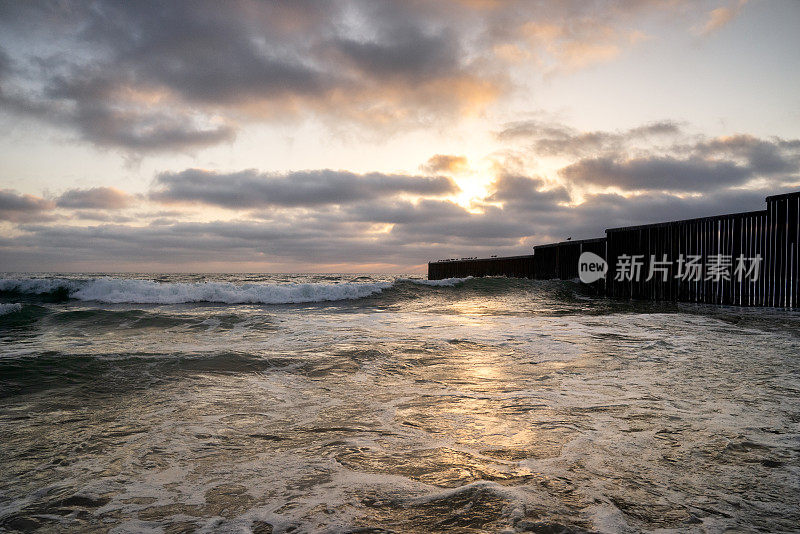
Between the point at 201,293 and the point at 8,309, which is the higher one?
the point at 201,293

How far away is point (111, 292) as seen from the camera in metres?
16.1

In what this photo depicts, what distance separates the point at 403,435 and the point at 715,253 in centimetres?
1419

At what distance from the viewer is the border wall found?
451 inches

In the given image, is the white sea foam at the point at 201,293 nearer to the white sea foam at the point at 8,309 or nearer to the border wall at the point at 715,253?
the white sea foam at the point at 8,309

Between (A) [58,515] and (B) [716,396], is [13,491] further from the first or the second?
(B) [716,396]

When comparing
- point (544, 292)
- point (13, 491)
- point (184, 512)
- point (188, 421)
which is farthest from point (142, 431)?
point (544, 292)

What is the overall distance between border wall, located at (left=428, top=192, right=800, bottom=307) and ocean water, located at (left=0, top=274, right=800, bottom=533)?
7.38 meters

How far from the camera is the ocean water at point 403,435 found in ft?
6.15

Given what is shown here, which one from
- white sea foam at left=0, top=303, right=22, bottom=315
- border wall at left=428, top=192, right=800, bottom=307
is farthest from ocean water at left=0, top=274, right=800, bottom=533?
border wall at left=428, top=192, right=800, bottom=307

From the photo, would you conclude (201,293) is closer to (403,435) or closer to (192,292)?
(192,292)

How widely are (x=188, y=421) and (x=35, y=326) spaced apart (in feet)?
27.0

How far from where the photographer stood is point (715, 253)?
13.2 metres

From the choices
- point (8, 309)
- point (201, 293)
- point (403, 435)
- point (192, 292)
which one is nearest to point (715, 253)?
point (403, 435)

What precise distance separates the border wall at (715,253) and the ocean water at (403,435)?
7.38 m
